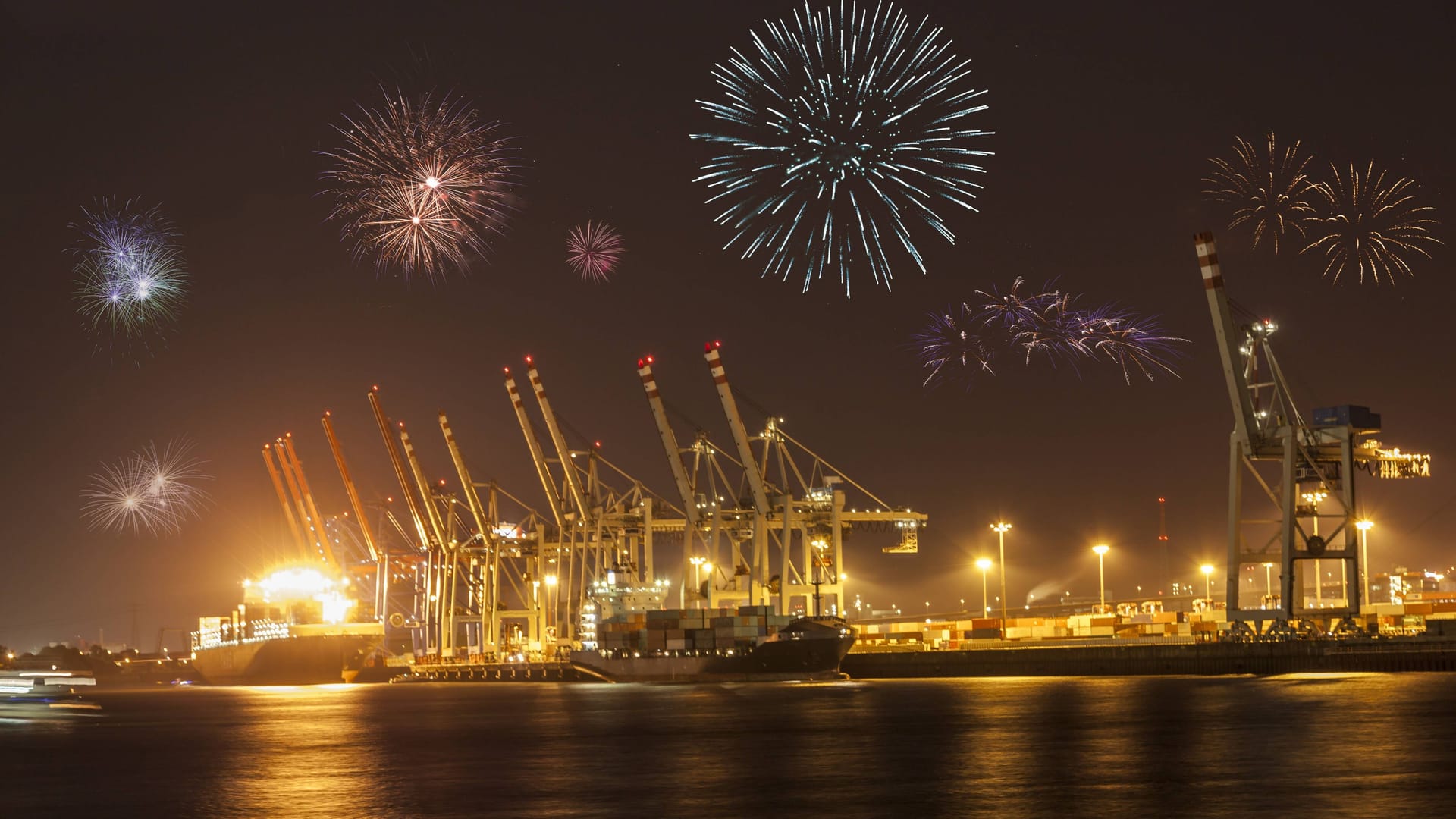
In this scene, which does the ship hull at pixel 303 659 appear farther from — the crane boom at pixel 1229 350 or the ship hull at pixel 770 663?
the crane boom at pixel 1229 350

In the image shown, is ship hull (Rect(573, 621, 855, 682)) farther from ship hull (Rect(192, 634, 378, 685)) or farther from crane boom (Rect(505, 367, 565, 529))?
ship hull (Rect(192, 634, 378, 685))

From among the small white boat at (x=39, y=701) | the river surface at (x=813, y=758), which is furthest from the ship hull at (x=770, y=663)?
the small white boat at (x=39, y=701)

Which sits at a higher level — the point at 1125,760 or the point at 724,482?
the point at 724,482

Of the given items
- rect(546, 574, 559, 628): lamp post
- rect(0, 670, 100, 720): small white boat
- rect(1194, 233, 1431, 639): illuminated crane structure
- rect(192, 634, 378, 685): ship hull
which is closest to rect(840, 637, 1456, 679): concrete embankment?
rect(1194, 233, 1431, 639): illuminated crane structure

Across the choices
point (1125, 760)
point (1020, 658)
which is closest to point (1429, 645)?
point (1020, 658)

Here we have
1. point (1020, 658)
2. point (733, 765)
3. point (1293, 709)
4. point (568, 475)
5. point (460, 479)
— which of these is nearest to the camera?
point (733, 765)

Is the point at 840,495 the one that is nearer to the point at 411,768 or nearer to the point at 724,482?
the point at 724,482
